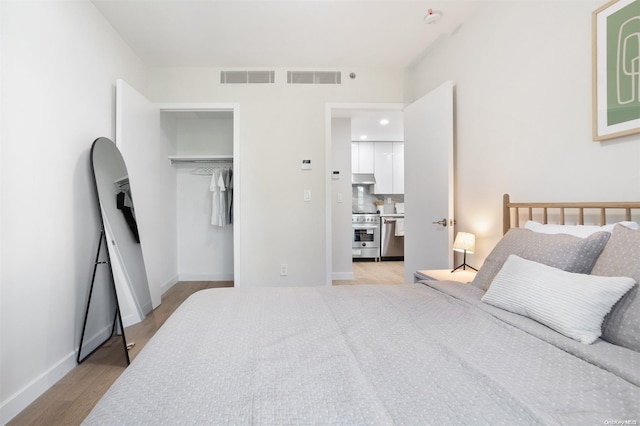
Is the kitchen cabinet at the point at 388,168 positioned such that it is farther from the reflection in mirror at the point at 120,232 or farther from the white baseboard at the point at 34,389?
the white baseboard at the point at 34,389

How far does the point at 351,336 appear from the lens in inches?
40.0

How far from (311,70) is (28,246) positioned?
281 cm

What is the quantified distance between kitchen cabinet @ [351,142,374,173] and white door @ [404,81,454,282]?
286 cm

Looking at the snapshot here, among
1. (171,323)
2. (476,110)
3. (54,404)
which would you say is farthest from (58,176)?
(476,110)

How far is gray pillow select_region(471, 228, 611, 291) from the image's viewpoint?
1.22 m

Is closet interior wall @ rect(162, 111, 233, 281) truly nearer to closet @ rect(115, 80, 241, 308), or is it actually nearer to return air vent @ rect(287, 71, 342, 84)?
closet @ rect(115, 80, 241, 308)

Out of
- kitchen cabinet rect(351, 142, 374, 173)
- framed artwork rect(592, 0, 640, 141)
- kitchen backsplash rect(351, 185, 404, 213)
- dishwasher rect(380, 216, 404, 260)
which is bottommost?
dishwasher rect(380, 216, 404, 260)

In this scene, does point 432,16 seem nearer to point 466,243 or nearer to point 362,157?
point 466,243

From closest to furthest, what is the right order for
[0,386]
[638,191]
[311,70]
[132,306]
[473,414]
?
[473,414], [638,191], [0,386], [132,306], [311,70]

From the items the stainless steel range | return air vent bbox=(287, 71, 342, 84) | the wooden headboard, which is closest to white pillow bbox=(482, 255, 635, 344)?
the wooden headboard

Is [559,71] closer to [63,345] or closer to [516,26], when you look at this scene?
[516,26]

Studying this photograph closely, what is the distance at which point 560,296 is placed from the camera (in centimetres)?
105

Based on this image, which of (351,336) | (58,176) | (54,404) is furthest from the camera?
(58,176)

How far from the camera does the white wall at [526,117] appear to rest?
151 centimetres
